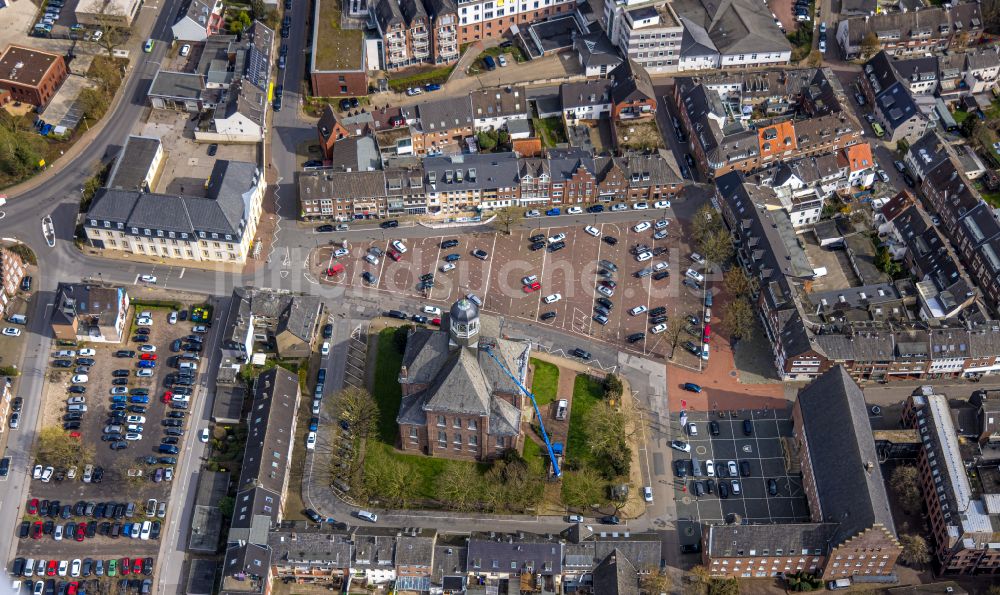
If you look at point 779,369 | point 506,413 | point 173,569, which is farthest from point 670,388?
point 173,569

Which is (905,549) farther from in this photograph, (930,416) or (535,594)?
(535,594)

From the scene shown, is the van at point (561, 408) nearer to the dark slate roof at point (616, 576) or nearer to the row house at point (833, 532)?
the dark slate roof at point (616, 576)

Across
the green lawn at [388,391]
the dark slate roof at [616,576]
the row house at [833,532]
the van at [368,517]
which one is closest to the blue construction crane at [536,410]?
the dark slate roof at [616,576]

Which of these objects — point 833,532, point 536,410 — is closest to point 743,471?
point 833,532

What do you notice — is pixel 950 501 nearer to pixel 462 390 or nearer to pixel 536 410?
pixel 536 410

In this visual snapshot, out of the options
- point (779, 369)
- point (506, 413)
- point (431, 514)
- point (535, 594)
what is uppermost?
point (779, 369)

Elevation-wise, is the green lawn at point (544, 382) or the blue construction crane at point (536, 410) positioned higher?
the green lawn at point (544, 382)
